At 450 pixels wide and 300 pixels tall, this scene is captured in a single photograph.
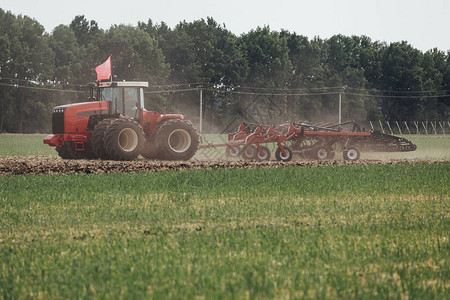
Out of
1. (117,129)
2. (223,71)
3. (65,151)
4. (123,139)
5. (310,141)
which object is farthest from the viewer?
(223,71)

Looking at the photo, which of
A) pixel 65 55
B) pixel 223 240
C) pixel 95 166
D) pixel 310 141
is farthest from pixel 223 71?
pixel 223 240

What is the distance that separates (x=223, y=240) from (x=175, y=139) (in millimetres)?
12075

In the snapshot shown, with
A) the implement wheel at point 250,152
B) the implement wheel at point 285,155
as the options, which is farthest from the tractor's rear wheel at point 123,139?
the implement wheel at point 285,155

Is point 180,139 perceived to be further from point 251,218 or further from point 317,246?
point 317,246

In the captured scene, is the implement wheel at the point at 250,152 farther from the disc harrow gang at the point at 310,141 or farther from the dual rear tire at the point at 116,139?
the dual rear tire at the point at 116,139

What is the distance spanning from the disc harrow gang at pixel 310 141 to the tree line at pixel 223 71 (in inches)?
1672

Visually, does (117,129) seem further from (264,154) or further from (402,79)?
(402,79)

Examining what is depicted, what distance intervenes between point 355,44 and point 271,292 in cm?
9342

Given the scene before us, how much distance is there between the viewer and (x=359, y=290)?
489 centimetres

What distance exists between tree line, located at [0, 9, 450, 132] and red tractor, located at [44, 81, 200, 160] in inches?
1703

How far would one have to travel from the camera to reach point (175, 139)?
61.1 ft

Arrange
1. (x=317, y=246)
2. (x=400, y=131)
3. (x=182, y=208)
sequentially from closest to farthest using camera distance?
(x=317, y=246) → (x=182, y=208) → (x=400, y=131)

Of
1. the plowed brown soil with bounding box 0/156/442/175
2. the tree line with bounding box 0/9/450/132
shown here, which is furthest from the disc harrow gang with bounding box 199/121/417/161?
the tree line with bounding box 0/9/450/132

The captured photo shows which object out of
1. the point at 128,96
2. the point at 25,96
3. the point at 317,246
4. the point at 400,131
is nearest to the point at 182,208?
the point at 317,246
